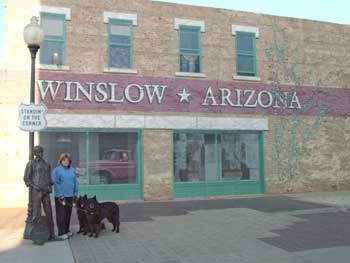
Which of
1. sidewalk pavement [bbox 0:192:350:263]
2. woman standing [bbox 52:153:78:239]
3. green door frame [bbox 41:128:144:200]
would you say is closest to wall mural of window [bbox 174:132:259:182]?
green door frame [bbox 41:128:144:200]

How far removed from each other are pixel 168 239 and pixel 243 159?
9.31 meters

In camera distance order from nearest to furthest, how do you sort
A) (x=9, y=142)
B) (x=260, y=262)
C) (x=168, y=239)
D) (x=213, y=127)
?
(x=260, y=262), (x=168, y=239), (x=9, y=142), (x=213, y=127)

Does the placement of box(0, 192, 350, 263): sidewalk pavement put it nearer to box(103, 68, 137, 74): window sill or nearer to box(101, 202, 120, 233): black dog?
box(101, 202, 120, 233): black dog

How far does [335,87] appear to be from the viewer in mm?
20062

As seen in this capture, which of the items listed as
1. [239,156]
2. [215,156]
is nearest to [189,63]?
[215,156]

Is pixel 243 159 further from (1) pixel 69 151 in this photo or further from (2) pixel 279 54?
(1) pixel 69 151

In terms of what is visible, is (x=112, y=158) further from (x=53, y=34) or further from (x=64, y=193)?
(x=64, y=193)

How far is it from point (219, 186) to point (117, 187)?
3.99 meters

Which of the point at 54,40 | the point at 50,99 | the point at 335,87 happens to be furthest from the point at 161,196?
the point at 335,87

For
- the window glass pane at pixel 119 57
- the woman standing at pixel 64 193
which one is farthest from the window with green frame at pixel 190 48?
the woman standing at pixel 64 193

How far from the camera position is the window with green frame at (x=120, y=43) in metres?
16.6

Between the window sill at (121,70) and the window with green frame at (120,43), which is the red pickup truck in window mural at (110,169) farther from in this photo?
the window with green frame at (120,43)

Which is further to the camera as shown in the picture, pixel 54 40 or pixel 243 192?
pixel 243 192

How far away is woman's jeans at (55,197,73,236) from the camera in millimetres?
9656
